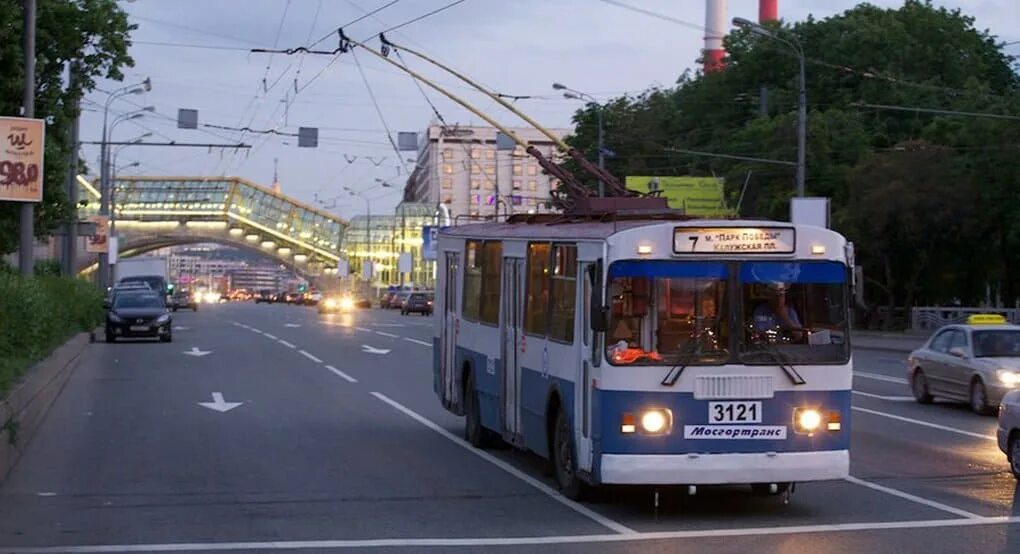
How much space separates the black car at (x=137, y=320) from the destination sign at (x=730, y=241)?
1290 inches

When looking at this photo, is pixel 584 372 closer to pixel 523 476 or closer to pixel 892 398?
pixel 523 476

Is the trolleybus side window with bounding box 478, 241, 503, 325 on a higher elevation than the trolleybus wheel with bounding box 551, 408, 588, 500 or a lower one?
higher

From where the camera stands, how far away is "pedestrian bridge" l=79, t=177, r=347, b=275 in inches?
4835

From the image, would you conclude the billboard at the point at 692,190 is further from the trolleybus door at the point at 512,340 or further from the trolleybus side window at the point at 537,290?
the trolleybus side window at the point at 537,290

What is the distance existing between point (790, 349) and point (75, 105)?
26339mm

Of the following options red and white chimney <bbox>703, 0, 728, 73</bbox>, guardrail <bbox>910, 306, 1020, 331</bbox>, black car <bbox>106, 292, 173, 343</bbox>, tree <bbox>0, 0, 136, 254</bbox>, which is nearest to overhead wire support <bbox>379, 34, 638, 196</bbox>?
tree <bbox>0, 0, 136, 254</bbox>

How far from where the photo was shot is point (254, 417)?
20641mm

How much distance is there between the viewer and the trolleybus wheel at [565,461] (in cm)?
1258

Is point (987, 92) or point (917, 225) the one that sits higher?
point (987, 92)

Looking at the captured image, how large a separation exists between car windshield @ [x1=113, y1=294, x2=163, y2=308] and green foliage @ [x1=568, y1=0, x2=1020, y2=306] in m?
19.6

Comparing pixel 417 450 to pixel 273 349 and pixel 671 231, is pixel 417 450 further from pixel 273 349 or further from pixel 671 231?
pixel 273 349

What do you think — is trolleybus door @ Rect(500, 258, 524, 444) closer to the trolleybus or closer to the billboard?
the trolleybus

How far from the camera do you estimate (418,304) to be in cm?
8325

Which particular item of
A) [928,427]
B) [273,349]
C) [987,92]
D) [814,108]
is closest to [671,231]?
[928,427]
